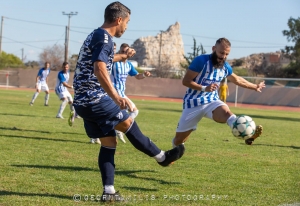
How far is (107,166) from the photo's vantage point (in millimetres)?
5559

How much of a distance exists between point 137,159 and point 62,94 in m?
8.81

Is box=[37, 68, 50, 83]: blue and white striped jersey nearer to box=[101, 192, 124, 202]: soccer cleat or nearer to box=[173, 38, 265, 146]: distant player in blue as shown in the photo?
box=[173, 38, 265, 146]: distant player in blue

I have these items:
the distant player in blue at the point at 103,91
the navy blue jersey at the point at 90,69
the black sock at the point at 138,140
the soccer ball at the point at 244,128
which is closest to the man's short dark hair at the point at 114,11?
the distant player in blue at the point at 103,91

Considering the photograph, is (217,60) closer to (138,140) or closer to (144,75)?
(138,140)

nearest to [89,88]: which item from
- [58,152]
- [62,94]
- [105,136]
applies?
[105,136]

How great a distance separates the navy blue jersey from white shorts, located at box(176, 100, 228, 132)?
2339 millimetres

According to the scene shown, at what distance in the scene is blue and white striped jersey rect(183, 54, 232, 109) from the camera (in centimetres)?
746

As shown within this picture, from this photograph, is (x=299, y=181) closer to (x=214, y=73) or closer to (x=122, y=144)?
(x=214, y=73)

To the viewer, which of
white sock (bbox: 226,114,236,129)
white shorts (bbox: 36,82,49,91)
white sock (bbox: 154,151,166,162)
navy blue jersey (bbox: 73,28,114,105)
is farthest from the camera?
white shorts (bbox: 36,82,49,91)

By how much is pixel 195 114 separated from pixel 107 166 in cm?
233

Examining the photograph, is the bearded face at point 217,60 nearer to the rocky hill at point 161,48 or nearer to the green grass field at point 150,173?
the green grass field at point 150,173

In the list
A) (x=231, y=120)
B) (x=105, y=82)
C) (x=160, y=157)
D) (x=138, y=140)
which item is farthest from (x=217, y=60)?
(x=105, y=82)

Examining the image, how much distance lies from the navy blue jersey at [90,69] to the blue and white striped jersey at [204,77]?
231 centimetres

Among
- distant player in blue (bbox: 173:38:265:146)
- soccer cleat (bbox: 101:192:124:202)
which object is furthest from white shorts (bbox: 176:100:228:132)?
soccer cleat (bbox: 101:192:124:202)
